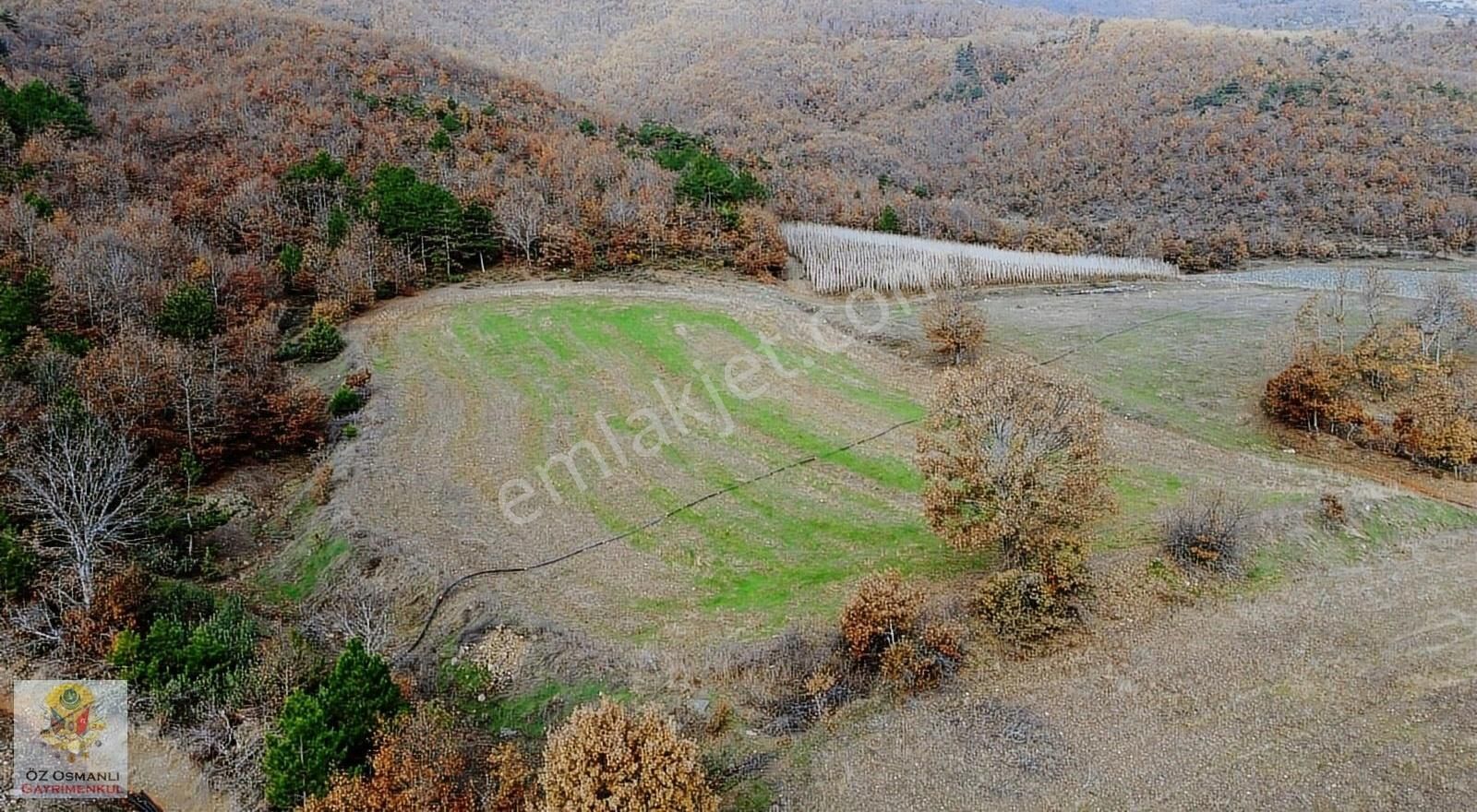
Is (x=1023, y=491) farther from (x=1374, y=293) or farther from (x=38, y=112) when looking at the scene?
(x=38, y=112)

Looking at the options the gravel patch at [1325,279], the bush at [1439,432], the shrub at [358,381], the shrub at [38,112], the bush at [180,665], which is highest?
the shrub at [38,112]

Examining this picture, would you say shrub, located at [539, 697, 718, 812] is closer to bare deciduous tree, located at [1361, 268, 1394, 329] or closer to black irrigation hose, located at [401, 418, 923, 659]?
black irrigation hose, located at [401, 418, 923, 659]

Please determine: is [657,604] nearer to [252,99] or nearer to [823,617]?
[823,617]

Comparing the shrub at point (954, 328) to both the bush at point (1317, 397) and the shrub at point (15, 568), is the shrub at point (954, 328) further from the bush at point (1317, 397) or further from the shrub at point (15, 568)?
the shrub at point (15, 568)

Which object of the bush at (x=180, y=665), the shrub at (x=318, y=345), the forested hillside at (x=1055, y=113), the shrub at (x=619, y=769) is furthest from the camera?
the forested hillside at (x=1055, y=113)

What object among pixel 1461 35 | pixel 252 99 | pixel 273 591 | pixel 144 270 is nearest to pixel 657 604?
pixel 273 591

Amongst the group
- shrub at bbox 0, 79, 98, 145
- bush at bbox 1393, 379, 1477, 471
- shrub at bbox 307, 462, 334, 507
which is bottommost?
shrub at bbox 307, 462, 334, 507

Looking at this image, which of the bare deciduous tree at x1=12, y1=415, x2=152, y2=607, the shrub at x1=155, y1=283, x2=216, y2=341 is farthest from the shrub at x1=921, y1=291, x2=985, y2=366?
the shrub at x1=155, y1=283, x2=216, y2=341

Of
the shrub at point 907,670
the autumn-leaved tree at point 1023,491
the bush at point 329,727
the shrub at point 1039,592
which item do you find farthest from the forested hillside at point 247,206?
the shrub at point 1039,592
